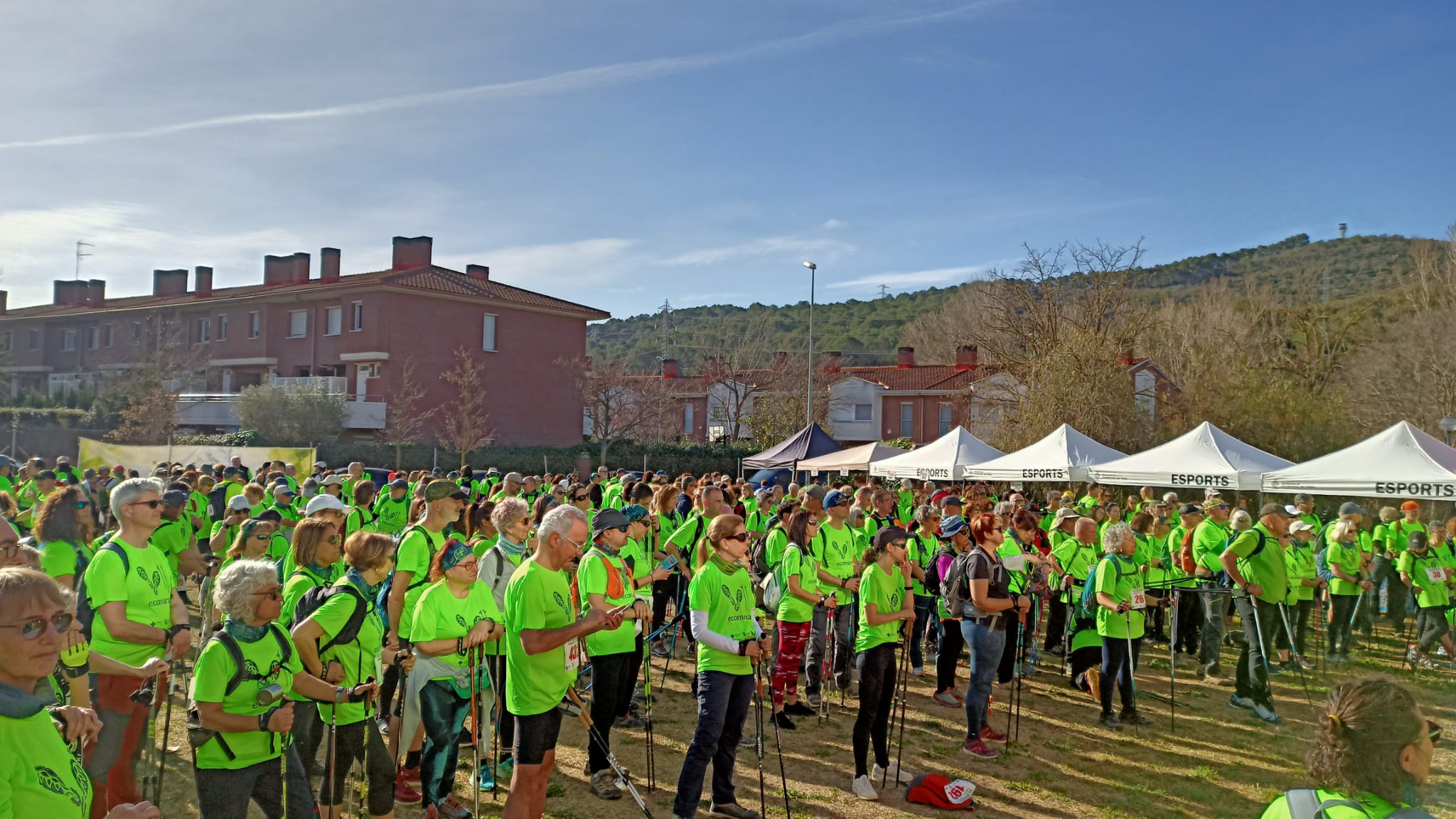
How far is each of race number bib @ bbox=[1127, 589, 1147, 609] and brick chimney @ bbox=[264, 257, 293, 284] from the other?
44.2 m

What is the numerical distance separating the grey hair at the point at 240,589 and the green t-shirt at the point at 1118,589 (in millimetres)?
7163

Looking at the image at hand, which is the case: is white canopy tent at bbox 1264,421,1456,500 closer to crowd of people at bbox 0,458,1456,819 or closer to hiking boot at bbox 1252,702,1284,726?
crowd of people at bbox 0,458,1456,819

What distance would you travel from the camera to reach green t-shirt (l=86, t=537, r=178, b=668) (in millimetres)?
4977

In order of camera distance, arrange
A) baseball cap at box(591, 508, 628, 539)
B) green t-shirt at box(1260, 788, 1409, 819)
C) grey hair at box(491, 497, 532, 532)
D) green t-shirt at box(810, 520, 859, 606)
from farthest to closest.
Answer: green t-shirt at box(810, 520, 859, 606), grey hair at box(491, 497, 532, 532), baseball cap at box(591, 508, 628, 539), green t-shirt at box(1260, 788, 1409, 819)

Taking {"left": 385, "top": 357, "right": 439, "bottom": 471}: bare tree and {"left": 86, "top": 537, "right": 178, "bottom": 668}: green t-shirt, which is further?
{"left": 385, "top": 357, "right": 439, "bottom": 471}: bare tree

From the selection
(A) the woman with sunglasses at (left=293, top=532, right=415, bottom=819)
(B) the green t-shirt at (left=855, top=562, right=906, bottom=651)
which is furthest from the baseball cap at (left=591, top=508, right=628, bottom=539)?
(B) the green t-shirt at (left=855, top=562, right=906, bottom=651)

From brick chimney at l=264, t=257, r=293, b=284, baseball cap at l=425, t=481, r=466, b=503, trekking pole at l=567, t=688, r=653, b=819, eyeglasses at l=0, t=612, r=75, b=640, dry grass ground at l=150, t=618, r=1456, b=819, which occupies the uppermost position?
brick chimney at l=264, t=257, r=293, b=284

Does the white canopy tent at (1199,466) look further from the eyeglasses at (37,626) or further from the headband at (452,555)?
the eyeglasses at (37,626)

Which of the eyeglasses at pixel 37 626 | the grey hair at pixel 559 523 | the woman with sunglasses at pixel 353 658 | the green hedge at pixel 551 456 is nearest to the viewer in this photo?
the eyeglasses at pixel 37 626

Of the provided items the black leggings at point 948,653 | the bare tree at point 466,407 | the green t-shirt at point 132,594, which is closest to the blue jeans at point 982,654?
the black leggings at point 948,653

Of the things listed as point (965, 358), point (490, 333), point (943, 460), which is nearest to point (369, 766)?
point (943, 460)

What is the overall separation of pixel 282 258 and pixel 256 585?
45.6m

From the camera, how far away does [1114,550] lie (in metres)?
8.83

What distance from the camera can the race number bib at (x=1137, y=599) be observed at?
862 centimetres
